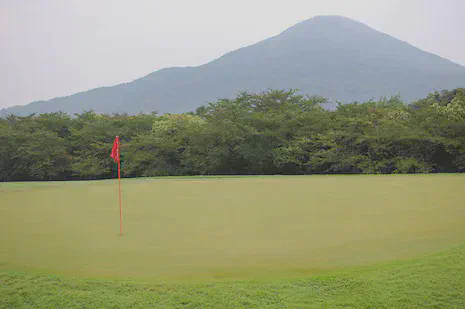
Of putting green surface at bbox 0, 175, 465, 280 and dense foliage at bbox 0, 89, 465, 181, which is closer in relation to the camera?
putting green surface at bbox 0, 175, 465, 280

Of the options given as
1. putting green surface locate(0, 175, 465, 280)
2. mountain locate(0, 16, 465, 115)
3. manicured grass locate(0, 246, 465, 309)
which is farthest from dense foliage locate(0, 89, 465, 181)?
mountain locate(0, 16, 465, 115)

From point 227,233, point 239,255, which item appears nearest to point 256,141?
point 227,233

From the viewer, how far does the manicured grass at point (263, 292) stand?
3100mm

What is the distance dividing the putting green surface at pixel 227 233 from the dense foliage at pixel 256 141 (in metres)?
9.78

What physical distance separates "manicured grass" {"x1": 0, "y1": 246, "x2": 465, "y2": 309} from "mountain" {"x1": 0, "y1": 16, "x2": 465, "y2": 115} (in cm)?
11099

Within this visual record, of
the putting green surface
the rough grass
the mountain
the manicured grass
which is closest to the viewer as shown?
the manicured grass

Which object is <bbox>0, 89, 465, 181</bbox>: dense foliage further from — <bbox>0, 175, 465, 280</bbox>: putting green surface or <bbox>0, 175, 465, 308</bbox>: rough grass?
<bbox>0, 175, 465, 308</bbox>: rough grass

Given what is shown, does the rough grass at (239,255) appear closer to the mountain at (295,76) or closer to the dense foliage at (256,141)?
the dense foliage at (256,141)

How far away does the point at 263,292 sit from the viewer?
10.6 ft

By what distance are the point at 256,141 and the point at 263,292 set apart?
1782 cm

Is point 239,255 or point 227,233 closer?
point 239,255

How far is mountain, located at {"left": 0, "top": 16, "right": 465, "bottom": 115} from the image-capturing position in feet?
385

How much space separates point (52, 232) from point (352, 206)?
4606 mm

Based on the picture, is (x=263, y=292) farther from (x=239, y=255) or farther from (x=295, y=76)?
(x=295, y=76)
